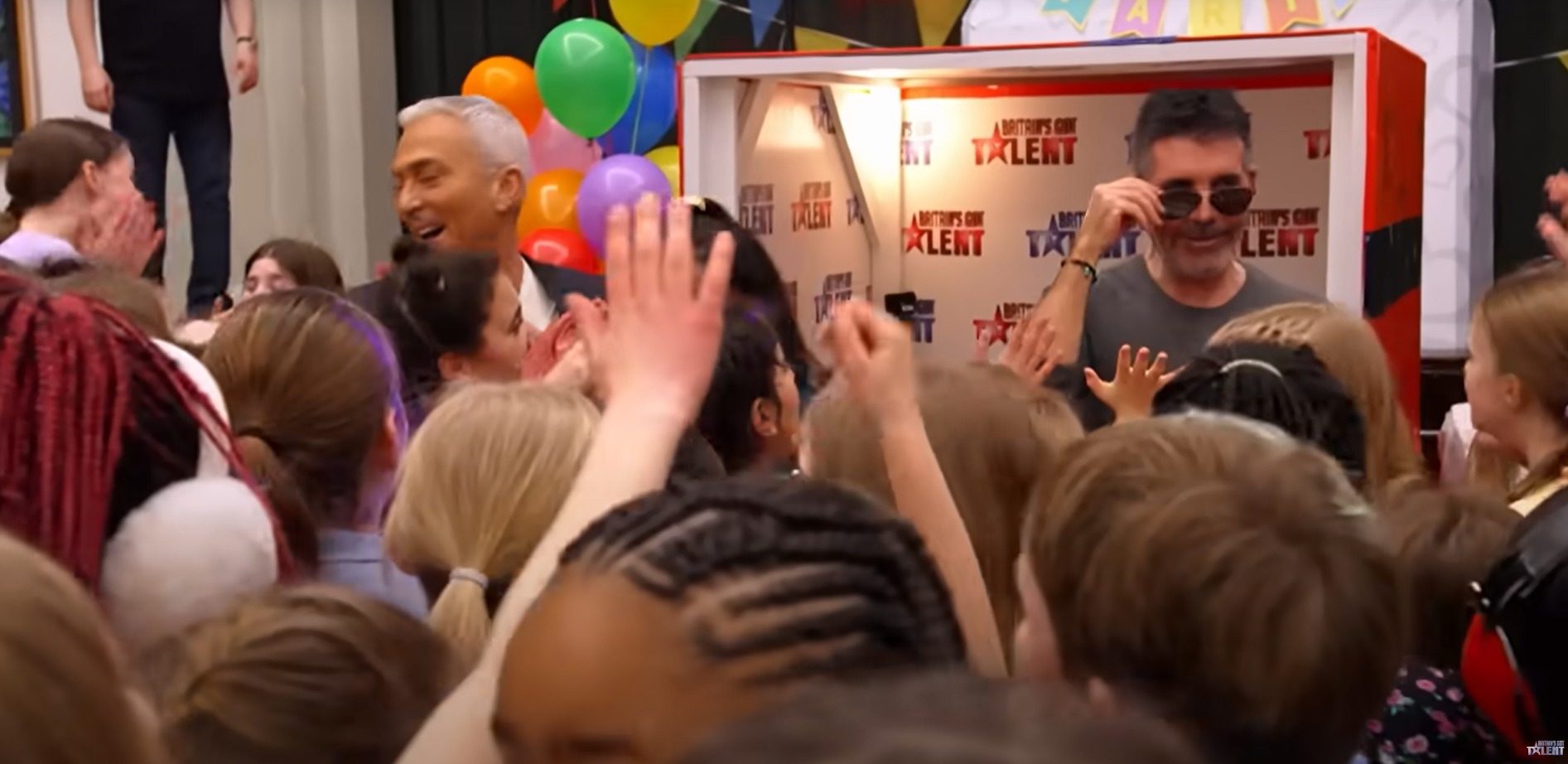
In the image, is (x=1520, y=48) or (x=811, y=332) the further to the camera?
(x=1520, y=48)

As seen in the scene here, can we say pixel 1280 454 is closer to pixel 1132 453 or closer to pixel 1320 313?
pixel 1132 453

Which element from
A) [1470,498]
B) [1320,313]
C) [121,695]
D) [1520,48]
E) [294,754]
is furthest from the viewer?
[1520,48]

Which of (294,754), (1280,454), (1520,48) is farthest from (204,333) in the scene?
(1520,48)

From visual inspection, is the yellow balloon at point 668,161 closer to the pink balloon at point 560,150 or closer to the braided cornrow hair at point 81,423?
the pink balloon at point 560,150

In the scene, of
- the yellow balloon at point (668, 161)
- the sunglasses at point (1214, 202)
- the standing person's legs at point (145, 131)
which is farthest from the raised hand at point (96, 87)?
the sunglasses at point (1214, 202)

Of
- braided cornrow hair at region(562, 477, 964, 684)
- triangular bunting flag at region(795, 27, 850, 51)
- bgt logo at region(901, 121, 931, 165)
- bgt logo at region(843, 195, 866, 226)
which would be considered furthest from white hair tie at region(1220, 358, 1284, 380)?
triangular bunting flag at region(795, 27, 850, 51)

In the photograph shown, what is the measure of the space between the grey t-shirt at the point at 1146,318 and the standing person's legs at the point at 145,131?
3192 millimetres

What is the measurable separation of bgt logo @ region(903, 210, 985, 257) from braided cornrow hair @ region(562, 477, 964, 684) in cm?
409

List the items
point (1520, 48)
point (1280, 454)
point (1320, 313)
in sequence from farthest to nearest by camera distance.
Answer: point (1520, 48)
point (1320, 313)
point (1280, 454)

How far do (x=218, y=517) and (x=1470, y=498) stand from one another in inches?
54.2

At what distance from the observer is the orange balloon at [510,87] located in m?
6.43

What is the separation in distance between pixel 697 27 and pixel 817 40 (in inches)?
24.4

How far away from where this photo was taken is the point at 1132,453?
1374 millimetres

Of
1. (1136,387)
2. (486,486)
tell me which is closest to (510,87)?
(1136,387)
